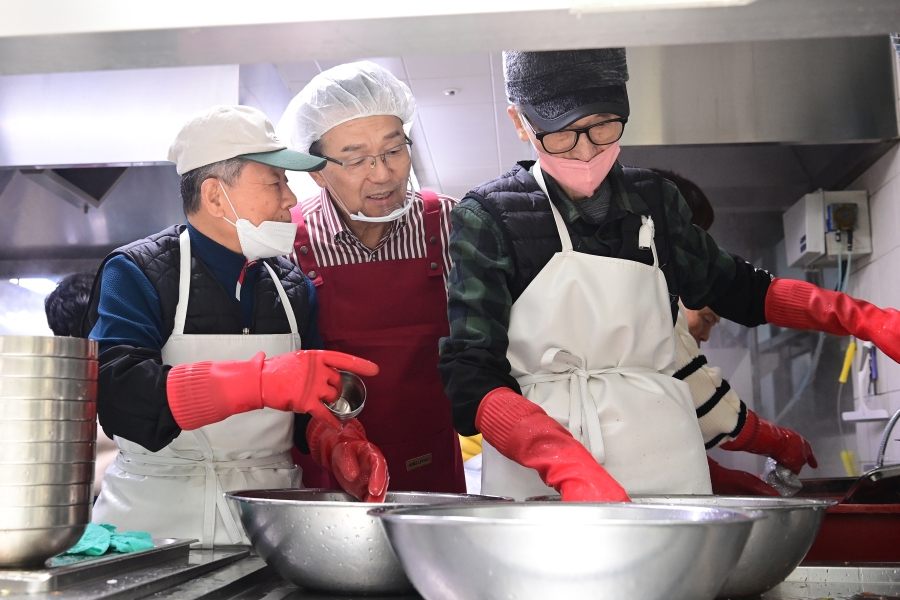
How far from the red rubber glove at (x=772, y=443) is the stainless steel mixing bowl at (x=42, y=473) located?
6.26 feet

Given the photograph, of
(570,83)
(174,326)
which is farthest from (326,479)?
(570,83)

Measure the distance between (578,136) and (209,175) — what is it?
0.74 metres

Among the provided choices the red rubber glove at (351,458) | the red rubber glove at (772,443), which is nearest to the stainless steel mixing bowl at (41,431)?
the red rubber glove at (351,458)

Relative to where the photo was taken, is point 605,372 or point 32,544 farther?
point 605,372

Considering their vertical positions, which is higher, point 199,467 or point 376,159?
point 376,159

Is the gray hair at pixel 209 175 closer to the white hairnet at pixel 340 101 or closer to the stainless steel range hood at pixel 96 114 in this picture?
the white hairnet at pixel 340 101

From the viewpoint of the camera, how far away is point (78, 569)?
88 cm

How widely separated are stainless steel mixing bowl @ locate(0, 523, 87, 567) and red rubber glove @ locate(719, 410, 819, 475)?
1.91 m

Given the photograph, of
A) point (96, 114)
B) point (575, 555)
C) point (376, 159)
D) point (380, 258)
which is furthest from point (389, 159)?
point (96, 114)

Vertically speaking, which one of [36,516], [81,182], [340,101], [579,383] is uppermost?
[81,182]

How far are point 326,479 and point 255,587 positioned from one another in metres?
1.02

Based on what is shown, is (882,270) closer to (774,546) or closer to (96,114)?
(774,546)

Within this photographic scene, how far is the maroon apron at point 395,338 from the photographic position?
6.60 ft

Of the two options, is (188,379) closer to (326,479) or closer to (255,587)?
(255,587)
